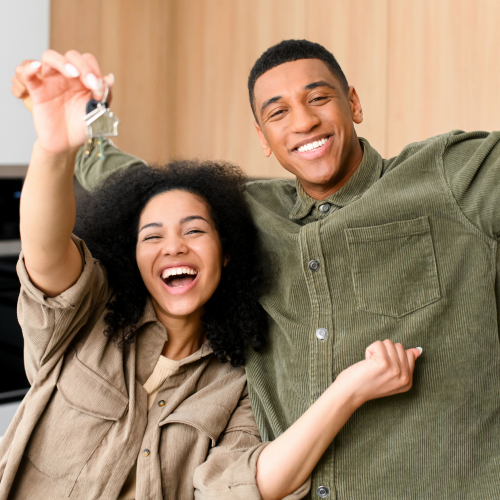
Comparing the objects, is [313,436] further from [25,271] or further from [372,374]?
[25,271]

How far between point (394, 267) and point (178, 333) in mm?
465

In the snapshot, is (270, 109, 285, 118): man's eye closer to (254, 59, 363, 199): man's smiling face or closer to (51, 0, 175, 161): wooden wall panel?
(254, 59, 363, 199): man's smiling face

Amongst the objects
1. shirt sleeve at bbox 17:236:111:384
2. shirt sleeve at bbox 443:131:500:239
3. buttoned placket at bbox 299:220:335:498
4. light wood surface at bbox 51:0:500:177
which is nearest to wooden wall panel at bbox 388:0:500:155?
light wood surface at bbox 51:0:500:177

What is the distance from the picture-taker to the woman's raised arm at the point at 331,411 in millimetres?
1008

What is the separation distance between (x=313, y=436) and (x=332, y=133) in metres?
0.59

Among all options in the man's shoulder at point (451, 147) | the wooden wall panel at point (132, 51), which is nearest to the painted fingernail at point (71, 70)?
the man's shoulder at point (451, 147)

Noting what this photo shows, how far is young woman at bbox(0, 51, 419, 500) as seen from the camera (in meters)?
0.96

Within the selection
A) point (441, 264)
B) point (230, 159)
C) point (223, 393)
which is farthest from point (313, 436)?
point (230, 159)

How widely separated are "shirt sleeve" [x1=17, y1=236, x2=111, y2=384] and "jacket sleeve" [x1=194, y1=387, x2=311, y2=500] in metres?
0.35

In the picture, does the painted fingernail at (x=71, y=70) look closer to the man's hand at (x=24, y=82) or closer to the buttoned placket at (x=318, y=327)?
the man's hand at (x=24, y=82)

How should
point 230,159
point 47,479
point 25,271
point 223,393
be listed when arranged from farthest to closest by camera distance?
point 230,159 < point 223,393 < point 47,479 < point 25,271

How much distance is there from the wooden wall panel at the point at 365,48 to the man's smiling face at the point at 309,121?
2.71 feet

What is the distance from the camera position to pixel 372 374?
1.00m

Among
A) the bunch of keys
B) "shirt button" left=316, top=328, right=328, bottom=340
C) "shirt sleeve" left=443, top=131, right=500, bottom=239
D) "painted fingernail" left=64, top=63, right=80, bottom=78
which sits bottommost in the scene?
"shirt button" left=316, top=328, right=328, bottom=340
